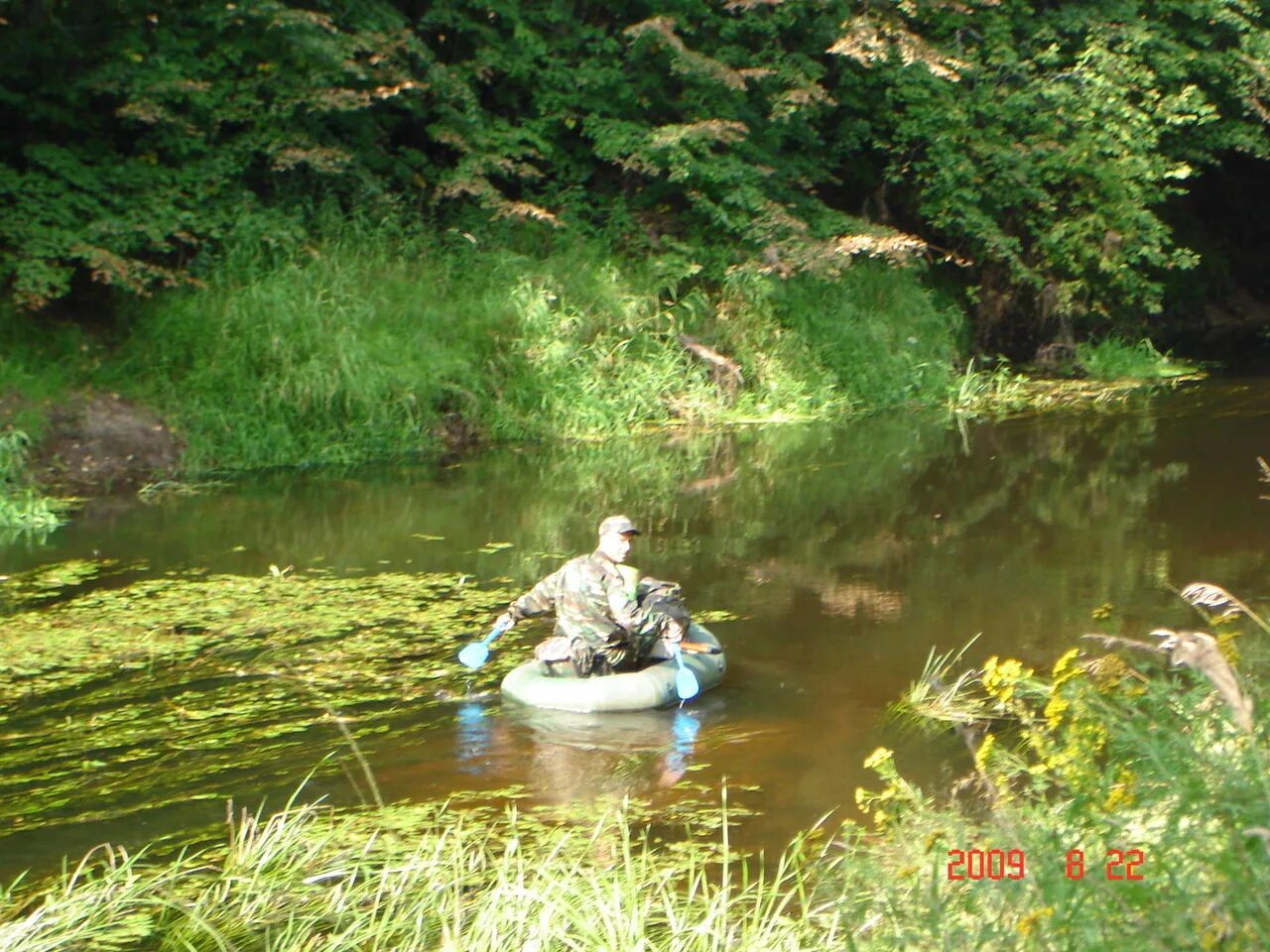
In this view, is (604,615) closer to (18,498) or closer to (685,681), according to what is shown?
(685,681)

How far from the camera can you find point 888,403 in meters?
18.6

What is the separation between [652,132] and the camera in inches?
714

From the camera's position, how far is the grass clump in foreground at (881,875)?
3.19 meters

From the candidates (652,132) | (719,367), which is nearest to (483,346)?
(719,367)

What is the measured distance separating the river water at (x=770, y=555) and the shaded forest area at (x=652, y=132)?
2.91m

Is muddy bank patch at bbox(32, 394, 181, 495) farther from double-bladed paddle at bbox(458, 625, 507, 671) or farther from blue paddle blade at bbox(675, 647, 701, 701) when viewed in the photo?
blue paddle blade at bbox(675, 647, 701, 701)

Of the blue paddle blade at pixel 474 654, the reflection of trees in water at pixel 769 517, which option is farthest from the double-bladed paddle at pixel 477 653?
the reflection of trees in water at pixel 769 517

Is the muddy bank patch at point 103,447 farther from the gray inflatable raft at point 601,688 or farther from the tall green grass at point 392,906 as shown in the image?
the tall green grass at point 392,906

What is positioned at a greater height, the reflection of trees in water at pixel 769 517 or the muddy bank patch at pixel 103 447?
the muddy bank patch at pixel 103 447

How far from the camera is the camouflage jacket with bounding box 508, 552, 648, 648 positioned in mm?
7785
